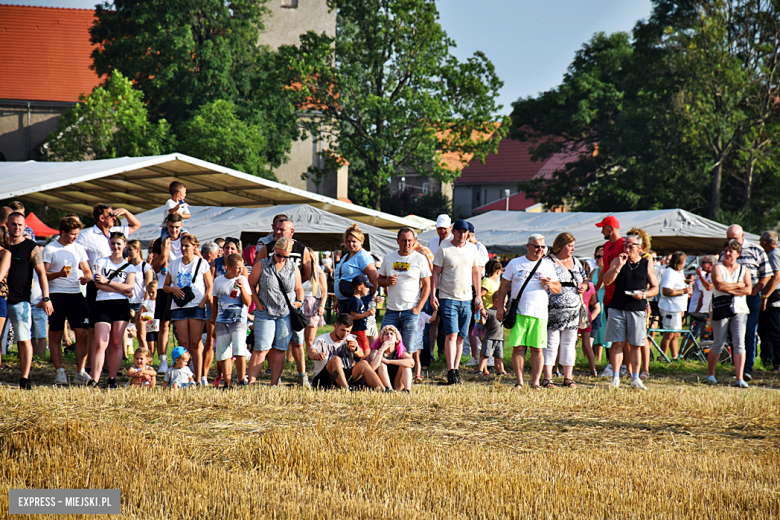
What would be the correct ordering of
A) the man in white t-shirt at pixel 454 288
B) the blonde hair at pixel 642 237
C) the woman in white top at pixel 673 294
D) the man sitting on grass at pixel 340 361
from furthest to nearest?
1. the woman in white top at pixel 673 294
2. the blonde hair at pixel 642 237
3. the man in white t-shirt at pixel 454 288
4. the man sitting on grass at pixel 340 361

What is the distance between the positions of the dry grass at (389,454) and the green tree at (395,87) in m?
31.8

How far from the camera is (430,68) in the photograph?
130 feet

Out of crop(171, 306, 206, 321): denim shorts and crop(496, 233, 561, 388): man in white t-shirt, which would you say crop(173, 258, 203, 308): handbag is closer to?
crop(171, 306, 206, 321): denim shorts

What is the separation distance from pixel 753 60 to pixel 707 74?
2.99 meters

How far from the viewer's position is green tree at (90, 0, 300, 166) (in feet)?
123

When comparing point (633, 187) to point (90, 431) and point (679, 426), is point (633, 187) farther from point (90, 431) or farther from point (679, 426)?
point (90, 431)

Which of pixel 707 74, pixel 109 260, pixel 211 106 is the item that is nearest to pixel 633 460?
pixel 109 260

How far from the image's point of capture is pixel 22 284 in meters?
8.25

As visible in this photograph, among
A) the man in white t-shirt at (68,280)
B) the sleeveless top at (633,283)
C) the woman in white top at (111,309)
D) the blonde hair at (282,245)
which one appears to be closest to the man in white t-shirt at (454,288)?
the sleeveless top at (633,283)

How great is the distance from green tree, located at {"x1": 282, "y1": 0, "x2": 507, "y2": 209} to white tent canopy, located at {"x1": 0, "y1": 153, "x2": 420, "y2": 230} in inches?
730

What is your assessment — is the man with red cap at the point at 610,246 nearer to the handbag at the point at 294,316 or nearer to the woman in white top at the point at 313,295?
the woman in white top at the point at 313,295

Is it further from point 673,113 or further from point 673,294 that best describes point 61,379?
point 673,113

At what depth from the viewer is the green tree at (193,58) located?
37.3 metres

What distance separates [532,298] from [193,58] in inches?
1302
